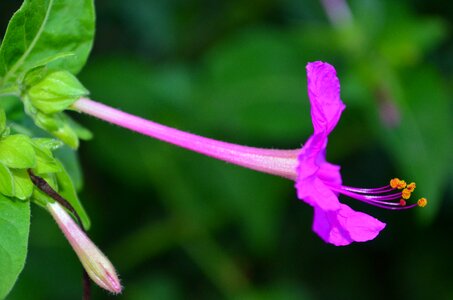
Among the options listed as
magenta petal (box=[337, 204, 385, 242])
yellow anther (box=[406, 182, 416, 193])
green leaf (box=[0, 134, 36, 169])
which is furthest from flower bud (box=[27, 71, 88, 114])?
yellow anther (box=[406, 182, 416, 193])

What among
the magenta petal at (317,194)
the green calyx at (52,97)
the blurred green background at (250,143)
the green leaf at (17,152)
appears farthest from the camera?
the blurred green background at (250,143)

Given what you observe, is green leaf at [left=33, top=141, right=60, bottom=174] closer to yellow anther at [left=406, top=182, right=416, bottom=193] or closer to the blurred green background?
yellow anther at [left=406, top=182, right=416, bottom=193]

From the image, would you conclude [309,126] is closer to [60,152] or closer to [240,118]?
[240,118]

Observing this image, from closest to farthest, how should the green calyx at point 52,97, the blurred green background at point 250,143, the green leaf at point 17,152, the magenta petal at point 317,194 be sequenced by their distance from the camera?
the magenta petal at point 317,194 → the green leaf at point 17,152 → the green calyx at point 52,97 → the blurred green background at point 250,143

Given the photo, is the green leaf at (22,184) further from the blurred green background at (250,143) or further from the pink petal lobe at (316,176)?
the blurred green background at (250,143)

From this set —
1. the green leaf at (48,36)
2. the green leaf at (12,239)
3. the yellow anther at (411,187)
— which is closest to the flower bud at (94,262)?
the green leaf at (12,239)

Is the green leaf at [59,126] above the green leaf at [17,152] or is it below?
above
